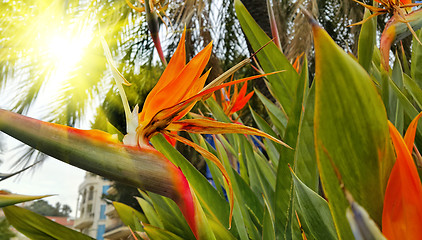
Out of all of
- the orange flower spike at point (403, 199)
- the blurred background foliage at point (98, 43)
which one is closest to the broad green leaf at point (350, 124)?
the orange flower spike at point (403, 199)

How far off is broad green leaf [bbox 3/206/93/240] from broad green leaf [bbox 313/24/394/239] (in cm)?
38

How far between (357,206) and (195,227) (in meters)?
0.13

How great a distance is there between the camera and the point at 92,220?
9961mm

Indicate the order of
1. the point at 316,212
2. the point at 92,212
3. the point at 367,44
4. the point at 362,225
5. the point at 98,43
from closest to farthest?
the point at 362,225
the point at 316,212
the point at 367,44
the point at 98,43
the point at 92,212

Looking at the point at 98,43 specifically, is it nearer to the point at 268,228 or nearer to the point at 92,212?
the point at 268,228

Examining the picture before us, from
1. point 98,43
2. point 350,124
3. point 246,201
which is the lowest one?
point 246,201

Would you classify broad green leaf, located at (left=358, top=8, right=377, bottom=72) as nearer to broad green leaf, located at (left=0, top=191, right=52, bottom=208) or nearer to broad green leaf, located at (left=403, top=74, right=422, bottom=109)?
broad green leaf, located at (left=403, top=74, right=422, bottom=109)

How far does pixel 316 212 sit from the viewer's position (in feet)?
0.85

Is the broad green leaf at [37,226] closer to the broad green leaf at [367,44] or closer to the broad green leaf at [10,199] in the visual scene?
the broad green leaf at [10,199]

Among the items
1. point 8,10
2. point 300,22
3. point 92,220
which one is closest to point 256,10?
point 300,22

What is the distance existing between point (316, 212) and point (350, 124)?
0.49 ft

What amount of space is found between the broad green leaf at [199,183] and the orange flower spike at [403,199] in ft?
1.00

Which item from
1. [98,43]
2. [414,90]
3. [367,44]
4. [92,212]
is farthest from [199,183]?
[92,212]

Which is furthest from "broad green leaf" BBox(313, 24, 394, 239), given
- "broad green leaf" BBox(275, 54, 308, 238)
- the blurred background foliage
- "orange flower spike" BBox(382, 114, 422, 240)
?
the blurred background foliage
